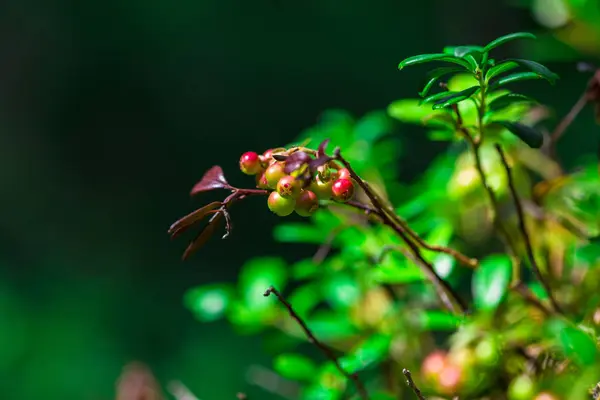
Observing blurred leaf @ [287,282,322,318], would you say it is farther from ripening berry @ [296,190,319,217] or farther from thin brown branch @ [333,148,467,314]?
ripening berry @ [296,190,319,217]

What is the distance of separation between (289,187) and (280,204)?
0.06 ft

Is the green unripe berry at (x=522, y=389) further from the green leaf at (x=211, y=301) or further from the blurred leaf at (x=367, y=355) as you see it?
the green leaf at (x=211, y=301)

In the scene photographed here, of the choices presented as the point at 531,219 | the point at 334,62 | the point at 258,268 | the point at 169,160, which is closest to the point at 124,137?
the point at 169,160

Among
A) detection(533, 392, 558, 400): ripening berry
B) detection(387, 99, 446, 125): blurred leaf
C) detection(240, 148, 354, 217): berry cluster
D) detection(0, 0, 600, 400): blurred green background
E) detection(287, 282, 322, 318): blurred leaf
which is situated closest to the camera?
A: detection(240, 148, 354, 217): berry cluster

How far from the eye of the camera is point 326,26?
9.93 feet

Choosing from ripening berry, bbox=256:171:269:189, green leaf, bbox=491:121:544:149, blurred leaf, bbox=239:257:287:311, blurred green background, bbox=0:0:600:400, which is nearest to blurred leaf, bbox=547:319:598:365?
green leaf, bbox=491:121:544:149

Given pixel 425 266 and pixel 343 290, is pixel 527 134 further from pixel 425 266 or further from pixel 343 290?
pixel 343 290

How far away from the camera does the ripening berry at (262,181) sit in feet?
1.61

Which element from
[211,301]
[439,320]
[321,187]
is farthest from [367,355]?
[211,301]

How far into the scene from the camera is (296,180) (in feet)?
1.42

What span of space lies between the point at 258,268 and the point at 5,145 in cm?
268

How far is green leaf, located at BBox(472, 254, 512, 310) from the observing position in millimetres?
616

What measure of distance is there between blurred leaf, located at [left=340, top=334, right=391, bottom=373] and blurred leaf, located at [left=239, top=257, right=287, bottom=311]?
216 mm

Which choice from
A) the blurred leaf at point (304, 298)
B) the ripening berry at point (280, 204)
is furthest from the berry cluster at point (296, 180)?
the blurred leaf at point (304, 298)
